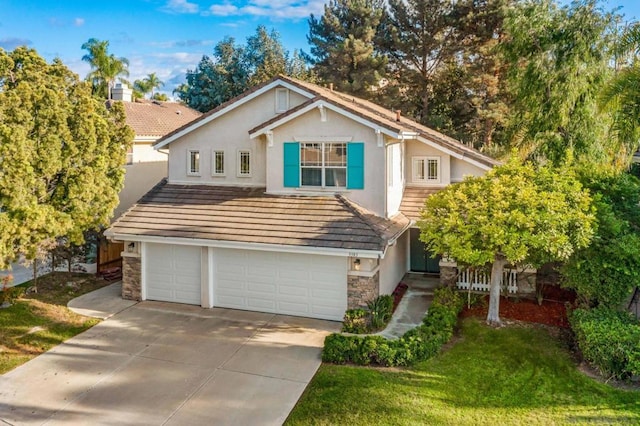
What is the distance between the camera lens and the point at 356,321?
547 inches

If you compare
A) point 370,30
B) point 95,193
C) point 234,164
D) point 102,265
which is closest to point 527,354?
point 234,164

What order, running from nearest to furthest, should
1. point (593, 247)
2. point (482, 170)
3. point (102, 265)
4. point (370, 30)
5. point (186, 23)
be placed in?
point (593, 247) → point (482, 170) → point (102, 265) → point (186, 23) → point (370, 30)

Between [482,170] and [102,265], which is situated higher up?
[482,170]

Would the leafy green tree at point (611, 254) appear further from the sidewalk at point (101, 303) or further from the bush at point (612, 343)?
the sidewalk at point (101, 303)

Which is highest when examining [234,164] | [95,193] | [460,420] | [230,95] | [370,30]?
[370,30]

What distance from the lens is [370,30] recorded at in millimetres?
36375

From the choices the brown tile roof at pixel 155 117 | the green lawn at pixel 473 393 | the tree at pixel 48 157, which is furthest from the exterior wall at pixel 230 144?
the green lawn at pixel 473 393

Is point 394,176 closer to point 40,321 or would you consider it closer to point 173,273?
point 173,273

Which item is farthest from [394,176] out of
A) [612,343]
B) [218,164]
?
[612,343]

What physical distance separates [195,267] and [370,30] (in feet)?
87.0

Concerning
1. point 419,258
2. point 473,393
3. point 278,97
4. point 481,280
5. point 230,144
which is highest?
point 278,97

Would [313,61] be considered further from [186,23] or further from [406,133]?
[406,133]

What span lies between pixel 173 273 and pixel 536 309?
11770 mm

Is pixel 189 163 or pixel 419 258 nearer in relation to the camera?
pixel 189 163
